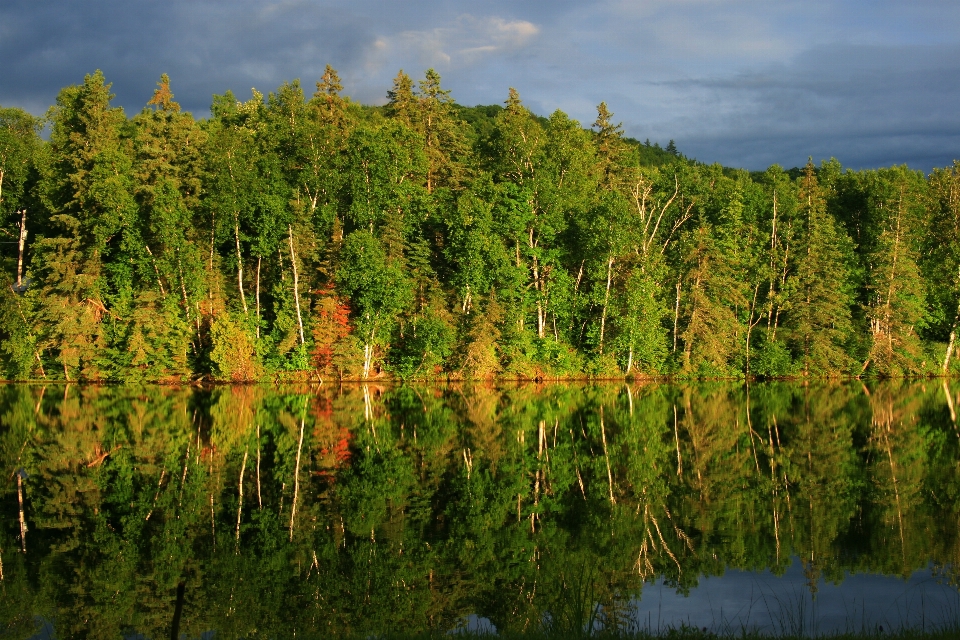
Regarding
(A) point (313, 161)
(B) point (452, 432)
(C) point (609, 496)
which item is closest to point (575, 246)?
(A) point (313, 161)

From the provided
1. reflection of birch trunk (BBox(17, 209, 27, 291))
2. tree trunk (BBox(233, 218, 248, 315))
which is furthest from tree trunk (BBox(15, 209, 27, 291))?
tree trunk (BBox(233, 218, 248, 315))

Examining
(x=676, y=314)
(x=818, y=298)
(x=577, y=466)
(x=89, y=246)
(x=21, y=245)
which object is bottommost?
(x=577, y=466)

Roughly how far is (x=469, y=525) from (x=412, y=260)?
36.3 metres

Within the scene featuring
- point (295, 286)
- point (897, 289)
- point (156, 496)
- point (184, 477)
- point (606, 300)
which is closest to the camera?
point (156, 496)

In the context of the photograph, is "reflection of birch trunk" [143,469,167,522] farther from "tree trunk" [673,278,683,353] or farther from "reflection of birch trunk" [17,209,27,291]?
"tree trunk" [673,278,683,353]

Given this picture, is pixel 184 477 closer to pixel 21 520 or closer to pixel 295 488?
pixel 295 488

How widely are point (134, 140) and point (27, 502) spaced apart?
40.7m

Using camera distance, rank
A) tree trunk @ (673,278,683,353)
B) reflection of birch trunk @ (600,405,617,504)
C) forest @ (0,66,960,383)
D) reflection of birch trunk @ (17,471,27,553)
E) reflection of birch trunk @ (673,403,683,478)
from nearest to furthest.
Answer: reflection of birch trunk @ (17,471,27,553) → reflection of birch trunk @ (600,405,617,504) → reflection of birch trunk @ (673,403,683,478) → forest @ (0,66,960,383) → tree trunk @ (673,278,683,353)

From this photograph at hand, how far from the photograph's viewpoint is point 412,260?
51969 mm

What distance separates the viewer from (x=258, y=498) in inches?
744

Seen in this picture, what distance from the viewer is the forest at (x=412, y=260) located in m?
47.6

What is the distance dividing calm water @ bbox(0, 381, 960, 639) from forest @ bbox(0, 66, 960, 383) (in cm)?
1714

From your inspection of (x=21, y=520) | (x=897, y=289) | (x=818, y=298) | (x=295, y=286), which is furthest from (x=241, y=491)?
(x=897, y=289)

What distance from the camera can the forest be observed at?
47562 millimetres
